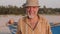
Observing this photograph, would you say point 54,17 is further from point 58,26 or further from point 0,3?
point 0,3

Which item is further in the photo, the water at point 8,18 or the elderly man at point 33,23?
the water at point 8,18

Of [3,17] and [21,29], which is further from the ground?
[21,29]

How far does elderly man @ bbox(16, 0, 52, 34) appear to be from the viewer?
1148mm

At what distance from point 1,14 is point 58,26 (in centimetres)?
146

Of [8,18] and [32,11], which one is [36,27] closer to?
[32,11]

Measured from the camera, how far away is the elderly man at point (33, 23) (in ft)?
3.77

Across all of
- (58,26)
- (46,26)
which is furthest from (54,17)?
(46,26)

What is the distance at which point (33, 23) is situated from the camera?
3.84 ft

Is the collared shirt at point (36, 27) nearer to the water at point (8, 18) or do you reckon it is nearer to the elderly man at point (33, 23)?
the elderly man at point (33, 23)

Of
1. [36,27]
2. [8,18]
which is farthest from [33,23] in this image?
[8,18]

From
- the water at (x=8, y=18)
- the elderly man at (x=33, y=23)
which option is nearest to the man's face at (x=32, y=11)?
the elderly man at (x=33, y=23)

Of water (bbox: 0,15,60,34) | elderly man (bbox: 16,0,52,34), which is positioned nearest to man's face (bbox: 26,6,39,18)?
elderly man (bbox: 16,0,52,34)

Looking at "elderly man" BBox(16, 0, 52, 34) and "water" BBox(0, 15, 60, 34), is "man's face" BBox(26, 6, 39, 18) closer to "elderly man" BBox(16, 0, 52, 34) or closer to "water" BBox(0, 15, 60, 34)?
"elderly man" BBox(16, 0, 52, 34)

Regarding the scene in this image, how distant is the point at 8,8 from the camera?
4.48 metres
